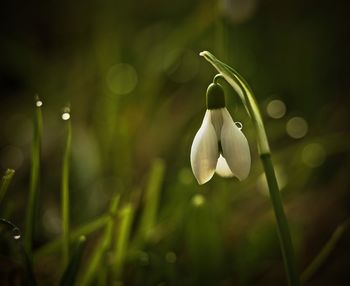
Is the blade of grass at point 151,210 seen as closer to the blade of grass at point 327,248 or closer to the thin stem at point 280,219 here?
the blade of grass at point 327,248

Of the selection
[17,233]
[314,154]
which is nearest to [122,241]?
[17,233]

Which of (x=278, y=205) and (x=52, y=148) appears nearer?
(x=278, y=205)

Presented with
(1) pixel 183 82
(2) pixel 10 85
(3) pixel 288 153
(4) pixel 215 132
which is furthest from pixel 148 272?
(2) pixel 10 85

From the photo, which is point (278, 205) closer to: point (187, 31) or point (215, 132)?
point (215, 132)

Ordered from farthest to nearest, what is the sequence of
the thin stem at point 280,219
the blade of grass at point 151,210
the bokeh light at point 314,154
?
the bokeh light at point 314,154
the blade of grass at point 151,210
the thin stem at point 280,219

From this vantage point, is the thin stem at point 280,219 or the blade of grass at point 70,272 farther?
the blade of grass at point 70,272

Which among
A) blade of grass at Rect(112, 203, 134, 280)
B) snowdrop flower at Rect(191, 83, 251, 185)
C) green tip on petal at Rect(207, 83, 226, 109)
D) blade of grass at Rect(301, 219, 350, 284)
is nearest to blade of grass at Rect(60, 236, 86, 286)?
blade of grass at Rect(112, 203, 134, 280)

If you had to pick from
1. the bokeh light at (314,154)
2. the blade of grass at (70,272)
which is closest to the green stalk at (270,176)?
the blade of grass at (70,272)
